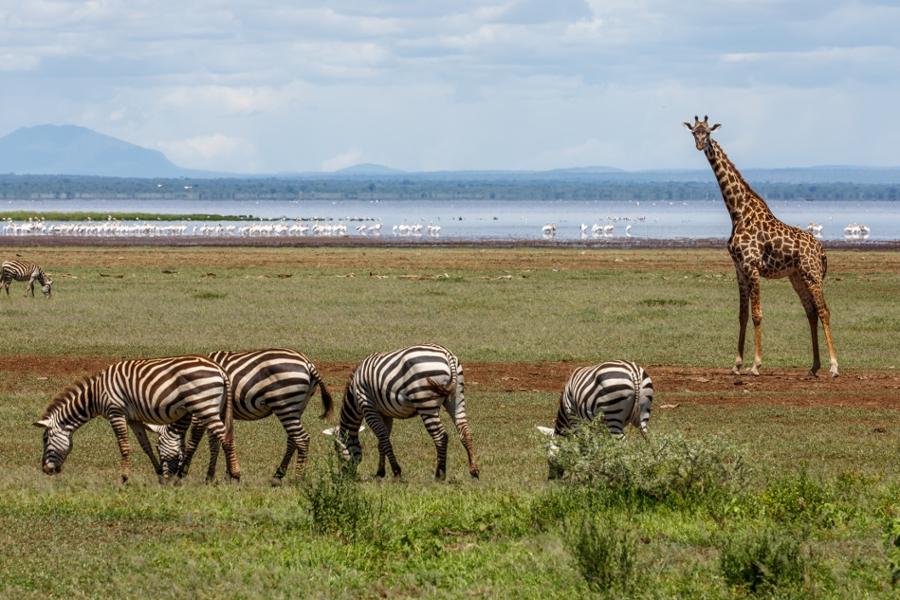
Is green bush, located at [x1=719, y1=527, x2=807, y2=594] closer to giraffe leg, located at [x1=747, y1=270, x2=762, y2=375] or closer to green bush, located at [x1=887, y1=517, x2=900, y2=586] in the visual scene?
green bush, located at [x1=887, y1=517, x2=900, y2=586]

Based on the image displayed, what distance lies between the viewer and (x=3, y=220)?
13225cm

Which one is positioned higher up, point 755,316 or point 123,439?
point 755,316

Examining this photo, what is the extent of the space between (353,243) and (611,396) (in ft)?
221

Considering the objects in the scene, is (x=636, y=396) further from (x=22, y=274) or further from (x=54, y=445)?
(x=22, y=274)

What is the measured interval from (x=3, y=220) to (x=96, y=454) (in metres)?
122

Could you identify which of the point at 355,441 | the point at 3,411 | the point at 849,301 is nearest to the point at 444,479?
the point at 355,441

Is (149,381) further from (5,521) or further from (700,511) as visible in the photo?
(700,511)

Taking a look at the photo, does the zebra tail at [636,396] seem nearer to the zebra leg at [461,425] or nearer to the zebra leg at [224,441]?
the zebra leg at [461,425]

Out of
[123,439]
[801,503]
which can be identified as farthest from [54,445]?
[801,503]

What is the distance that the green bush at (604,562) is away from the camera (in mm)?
9383

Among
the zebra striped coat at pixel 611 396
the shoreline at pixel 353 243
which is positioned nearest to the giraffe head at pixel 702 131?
the zebra striped coat at pixel 611 396

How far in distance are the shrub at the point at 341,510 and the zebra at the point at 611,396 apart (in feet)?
9.91

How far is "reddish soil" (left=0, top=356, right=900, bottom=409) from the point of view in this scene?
2061cm

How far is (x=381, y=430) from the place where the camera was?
45.9 feet
